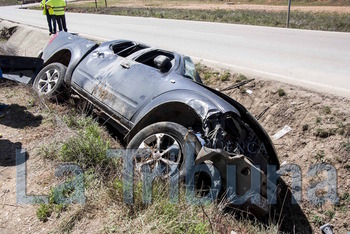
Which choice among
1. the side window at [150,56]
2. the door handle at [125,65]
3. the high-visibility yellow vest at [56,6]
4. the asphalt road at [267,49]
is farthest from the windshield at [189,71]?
the high-visibility yellow vest at [56,6]

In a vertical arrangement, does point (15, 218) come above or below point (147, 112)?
below

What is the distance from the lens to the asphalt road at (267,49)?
293 inches

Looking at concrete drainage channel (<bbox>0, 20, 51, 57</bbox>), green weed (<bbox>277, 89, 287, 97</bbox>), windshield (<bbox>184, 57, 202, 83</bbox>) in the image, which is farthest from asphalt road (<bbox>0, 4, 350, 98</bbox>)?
windshield (<bbox>184, 57, 202, 83</bbox>)

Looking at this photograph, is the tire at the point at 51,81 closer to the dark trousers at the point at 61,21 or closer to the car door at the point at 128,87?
the car door at the point at 128,87

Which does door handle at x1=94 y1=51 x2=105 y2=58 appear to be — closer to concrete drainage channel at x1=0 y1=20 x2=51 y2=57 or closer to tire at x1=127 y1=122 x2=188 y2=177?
tire at x1=127 y1=122 x2=188 y2=177

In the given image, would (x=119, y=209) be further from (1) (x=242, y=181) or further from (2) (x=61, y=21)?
(2) (x=61, y=21)

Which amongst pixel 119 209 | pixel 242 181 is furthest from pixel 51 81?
pixel 242 181

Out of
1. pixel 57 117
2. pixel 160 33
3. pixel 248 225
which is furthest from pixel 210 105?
pixel 160 33

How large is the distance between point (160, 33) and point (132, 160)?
11516 mm

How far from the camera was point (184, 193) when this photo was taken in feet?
11.9

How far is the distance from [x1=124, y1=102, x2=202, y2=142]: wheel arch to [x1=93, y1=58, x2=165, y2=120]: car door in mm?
281

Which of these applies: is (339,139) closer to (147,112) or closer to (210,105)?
(210,105)

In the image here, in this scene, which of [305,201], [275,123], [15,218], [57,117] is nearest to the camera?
[15,218]

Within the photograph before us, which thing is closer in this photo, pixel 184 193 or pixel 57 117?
pixel 184 193
